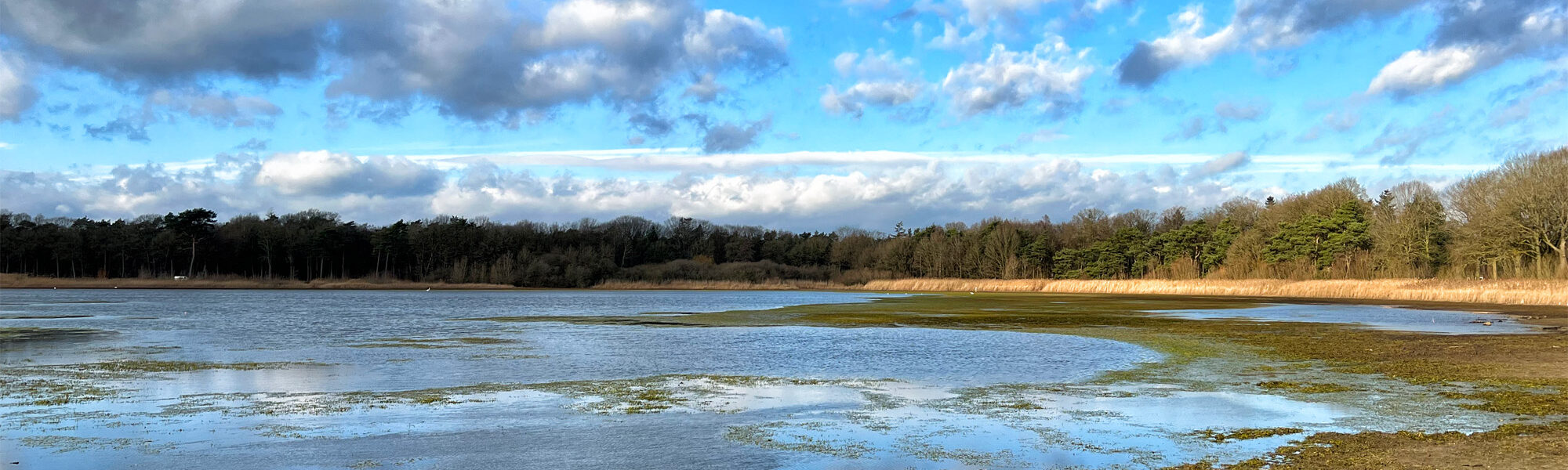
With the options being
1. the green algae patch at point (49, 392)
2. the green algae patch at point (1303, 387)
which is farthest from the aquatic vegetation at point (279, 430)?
the green algae patch at point (1303, 387)

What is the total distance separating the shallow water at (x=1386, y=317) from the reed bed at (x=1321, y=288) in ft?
26.0

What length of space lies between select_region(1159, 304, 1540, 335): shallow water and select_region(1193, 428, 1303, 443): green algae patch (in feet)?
64.7

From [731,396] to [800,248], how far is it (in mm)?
133542

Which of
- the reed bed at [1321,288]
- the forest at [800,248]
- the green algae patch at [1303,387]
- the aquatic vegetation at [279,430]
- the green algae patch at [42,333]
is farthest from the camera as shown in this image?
the forest at [800,248]

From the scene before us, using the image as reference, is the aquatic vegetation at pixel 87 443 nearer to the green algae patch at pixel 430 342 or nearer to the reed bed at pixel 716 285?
the green algae patch at pixel 430 342

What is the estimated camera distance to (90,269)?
11525cm

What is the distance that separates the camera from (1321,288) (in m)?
67.6

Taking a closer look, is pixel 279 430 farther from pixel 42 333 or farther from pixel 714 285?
pixel 714 285

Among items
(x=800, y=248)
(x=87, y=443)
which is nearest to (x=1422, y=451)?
(x=87, y=443)

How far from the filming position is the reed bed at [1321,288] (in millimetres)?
51250

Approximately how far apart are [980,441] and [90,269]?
427 feet

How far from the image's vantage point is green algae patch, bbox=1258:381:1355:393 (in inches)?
567

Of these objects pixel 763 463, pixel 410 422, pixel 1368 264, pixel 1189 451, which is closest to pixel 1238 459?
pixel 1189 451

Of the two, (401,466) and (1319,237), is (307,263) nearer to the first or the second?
(1319,237)
